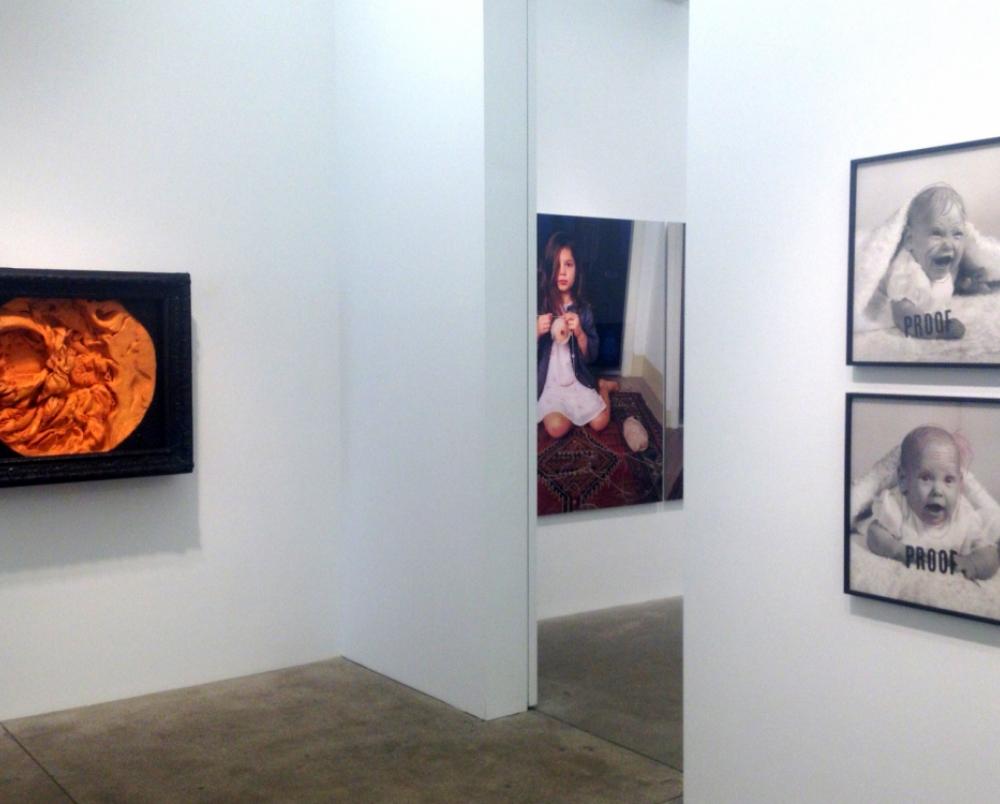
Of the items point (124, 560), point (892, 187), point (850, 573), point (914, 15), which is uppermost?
point (914, 15)

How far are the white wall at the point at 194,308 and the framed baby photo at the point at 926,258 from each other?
3.32 metres

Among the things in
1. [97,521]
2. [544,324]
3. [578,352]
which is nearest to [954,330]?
[544,324]

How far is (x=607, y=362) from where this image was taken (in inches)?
276

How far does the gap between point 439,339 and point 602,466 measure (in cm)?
197

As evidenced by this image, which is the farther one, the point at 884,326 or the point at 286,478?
the point at 286,478

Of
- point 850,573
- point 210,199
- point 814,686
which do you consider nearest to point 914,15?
point 850,573

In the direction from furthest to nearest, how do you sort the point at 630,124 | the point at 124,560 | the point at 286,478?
the point at 630,124 < the point at 286,478 < the point at 124,560

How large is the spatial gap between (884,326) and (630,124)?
13.2 ft

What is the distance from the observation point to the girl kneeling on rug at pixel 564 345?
22.1 feet

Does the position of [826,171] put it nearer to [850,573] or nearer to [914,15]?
[914,15]

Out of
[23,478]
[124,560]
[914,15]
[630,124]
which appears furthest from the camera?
[630,124]

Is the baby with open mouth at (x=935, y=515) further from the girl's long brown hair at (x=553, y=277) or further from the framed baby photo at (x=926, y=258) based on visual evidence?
the girl's long brown hair at (x=553, y=277)

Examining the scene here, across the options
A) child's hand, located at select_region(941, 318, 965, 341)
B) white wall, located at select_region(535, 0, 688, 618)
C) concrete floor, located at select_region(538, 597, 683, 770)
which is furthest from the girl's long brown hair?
child's hand, located at select_region(941, 318, 965, 341)

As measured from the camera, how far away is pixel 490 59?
5133mm
